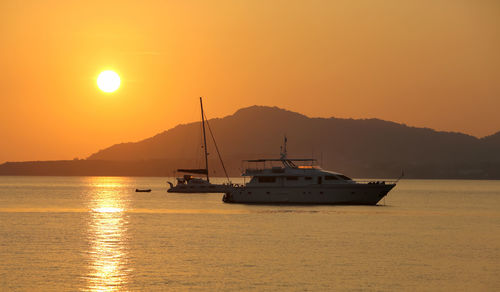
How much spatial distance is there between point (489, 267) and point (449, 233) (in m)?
25.1

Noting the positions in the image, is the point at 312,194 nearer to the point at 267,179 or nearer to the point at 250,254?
the point at 267,179

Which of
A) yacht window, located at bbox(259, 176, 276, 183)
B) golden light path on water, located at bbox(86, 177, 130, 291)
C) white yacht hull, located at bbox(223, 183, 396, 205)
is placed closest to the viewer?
golden light path on water, located at bbox(86, 177, 130, 291)

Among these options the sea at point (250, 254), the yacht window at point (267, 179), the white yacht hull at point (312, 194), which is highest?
the yacht window at point (267, 179)

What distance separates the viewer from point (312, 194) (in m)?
95.9

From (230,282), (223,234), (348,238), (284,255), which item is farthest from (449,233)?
(230,282)

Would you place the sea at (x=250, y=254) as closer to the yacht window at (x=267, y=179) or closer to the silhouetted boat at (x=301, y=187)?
the silhouetted boat at (x=301, y=187)

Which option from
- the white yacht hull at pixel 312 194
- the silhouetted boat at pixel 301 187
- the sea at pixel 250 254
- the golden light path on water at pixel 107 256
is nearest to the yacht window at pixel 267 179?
the silhouetted boat at pixel 301 187

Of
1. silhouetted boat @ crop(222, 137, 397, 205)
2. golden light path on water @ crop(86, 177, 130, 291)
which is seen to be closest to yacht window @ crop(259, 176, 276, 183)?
silhouetted boat @ crop(222, 137, 397, 205)

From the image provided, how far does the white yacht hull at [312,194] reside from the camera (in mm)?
95688

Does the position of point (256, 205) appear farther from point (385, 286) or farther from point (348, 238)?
point (385, 286)

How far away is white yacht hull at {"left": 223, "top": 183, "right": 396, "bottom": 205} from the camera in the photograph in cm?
9569

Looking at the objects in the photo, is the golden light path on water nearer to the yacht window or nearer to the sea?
the sea

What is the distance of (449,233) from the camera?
225 ft

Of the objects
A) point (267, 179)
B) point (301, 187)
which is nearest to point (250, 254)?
point (301, 187)
